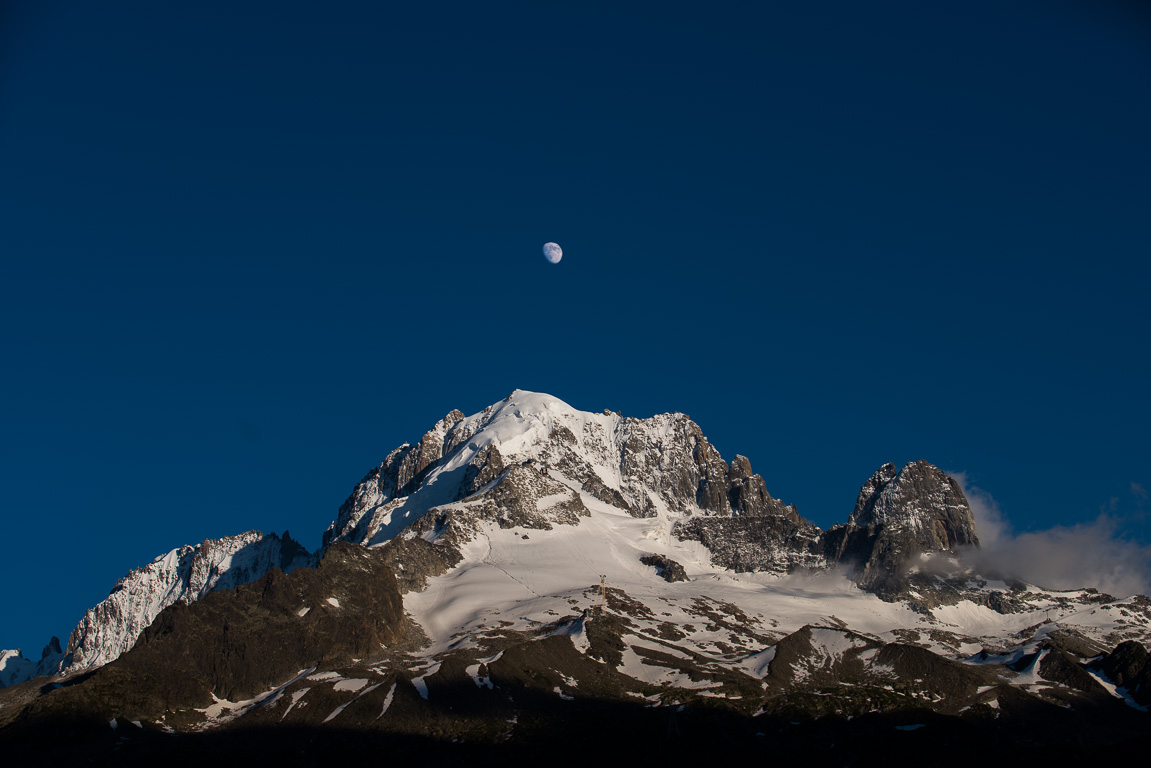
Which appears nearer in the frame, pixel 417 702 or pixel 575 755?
pixel 575 755

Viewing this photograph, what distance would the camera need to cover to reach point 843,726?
188 meters

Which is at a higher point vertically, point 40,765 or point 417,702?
point 417,702

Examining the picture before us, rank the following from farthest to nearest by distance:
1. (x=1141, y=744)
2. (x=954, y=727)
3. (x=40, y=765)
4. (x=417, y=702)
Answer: (x=417, y=702) < (x=954, y=727) < (x=40, y=765) < (x=1141, y=744)

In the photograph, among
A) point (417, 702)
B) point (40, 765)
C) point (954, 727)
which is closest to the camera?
point (40, 765)

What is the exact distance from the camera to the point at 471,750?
17888 cm

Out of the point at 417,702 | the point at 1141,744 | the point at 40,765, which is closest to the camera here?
the point at 1141,744

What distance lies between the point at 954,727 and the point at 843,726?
18316mm

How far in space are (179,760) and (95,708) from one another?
3084cm

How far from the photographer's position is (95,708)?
637ft

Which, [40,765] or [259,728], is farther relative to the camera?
[259,728]

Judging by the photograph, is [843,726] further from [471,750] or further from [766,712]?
[471,750]

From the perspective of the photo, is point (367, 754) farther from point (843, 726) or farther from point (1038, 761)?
point (1038, 761)

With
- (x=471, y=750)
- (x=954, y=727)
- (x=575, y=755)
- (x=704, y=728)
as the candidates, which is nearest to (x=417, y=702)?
Answer: (x=471, y=750)

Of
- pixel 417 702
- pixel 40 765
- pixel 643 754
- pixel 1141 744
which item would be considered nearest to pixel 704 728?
pixel 643 754
